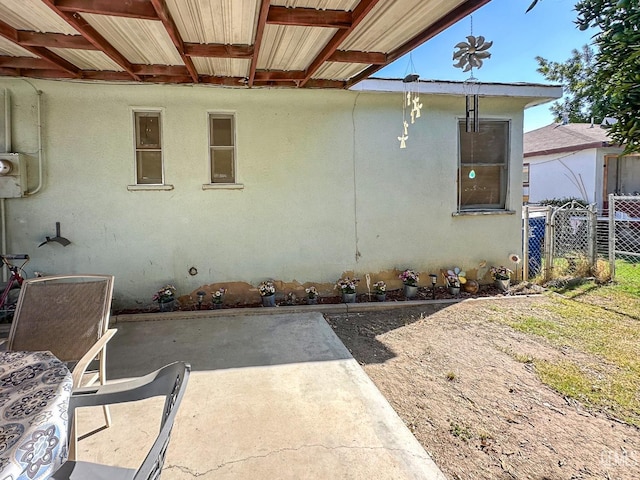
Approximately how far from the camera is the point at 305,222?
17.2 ft

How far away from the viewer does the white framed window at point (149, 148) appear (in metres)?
4.82

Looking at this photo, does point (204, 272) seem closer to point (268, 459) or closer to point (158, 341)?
point (158, 341)

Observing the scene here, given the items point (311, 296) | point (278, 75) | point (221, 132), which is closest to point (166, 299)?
point (311, 296)

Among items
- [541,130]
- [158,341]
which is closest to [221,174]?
[158,341]

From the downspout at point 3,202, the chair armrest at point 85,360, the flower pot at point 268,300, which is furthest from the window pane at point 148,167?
the chair armrest at point 85,360

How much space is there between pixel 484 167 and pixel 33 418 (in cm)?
621

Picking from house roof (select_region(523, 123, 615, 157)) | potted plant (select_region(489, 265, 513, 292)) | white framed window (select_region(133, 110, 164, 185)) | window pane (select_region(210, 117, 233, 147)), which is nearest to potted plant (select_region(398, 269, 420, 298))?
potted plant (select_region(489, 265, 513, 292))

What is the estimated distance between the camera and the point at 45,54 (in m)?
3.69

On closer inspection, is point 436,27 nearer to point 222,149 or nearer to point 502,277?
point 222,149

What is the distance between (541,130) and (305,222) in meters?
13.2

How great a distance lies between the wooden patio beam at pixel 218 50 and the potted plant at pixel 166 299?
291cm

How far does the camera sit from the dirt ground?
215 cm

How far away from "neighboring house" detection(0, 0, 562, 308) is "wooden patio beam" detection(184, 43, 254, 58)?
0.8 inches

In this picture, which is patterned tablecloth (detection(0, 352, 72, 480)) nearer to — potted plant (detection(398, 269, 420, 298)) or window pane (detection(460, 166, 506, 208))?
potted plant (detection(398, 269, 420, 298))
